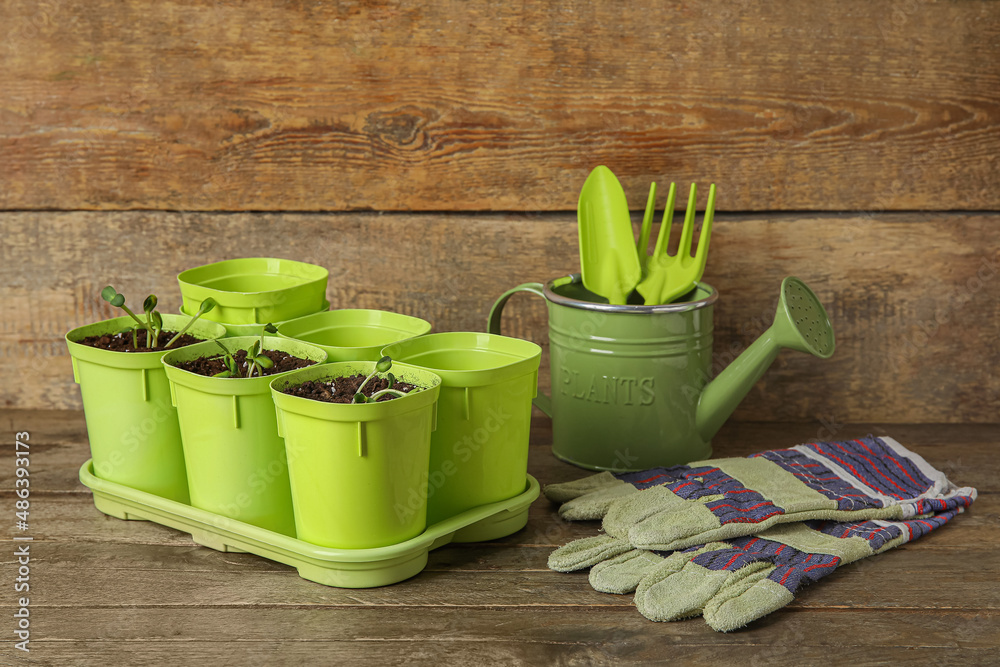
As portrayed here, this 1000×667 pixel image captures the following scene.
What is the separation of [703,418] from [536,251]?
31cm

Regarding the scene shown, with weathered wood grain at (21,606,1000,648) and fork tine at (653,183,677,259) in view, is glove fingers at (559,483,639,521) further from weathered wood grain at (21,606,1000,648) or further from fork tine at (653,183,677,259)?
fork tine at (653,183,677,259)

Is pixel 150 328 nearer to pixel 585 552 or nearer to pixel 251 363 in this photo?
pixel 251 363

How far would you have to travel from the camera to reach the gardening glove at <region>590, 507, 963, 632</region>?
0.68 metres

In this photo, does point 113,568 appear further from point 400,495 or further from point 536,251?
point 536,251

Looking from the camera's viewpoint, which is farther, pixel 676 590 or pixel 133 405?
pixel 133 405

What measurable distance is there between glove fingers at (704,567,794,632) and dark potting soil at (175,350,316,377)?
40cm

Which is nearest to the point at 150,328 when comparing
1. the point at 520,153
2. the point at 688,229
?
the point at 520,153

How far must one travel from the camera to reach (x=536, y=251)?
3.74 ft

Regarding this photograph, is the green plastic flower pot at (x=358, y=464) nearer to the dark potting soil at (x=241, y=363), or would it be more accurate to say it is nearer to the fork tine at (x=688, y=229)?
the dark potting soil at (x=241, y=363)

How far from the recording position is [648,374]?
3.13 feet

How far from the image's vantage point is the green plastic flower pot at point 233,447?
75 centimetres

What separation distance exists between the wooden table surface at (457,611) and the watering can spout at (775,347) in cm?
21

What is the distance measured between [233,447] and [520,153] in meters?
0.53

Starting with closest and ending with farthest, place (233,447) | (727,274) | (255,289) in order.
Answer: (233,447), (255,289), (727,274)
